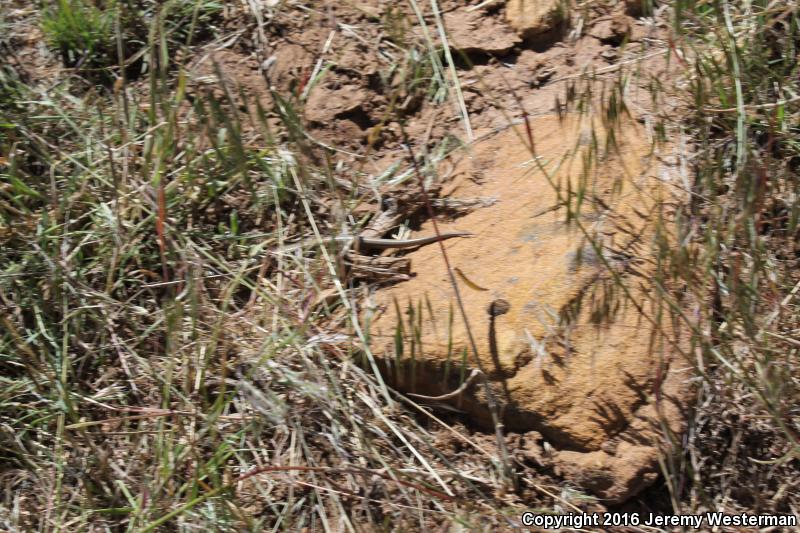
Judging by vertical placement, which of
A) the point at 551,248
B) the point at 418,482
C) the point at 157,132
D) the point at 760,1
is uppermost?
the point at 760,1

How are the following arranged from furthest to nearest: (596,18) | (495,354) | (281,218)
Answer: (596,18) → (281,218) → (495,354)

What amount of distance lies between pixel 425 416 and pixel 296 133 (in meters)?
0.74

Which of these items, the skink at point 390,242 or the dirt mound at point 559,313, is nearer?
the dirt mound at point 559,313

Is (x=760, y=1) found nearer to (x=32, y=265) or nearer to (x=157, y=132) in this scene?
(x=157, y=132)

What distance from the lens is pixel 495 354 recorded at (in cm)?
197

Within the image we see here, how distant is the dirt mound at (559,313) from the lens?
190 centimetres

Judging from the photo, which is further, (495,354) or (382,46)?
(382,46)

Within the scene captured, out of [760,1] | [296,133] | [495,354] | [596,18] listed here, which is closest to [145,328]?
[296,133]

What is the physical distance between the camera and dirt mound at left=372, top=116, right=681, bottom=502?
6.23ft

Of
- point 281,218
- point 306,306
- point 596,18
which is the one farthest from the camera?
point 596,18

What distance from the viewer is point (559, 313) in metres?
1.99

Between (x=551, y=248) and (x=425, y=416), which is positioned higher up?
(x=551, y=248)

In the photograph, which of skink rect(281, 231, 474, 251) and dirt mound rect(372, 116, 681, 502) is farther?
skink rect(281, 231, 474, 251)

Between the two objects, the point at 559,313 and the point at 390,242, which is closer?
the point at 559,313
